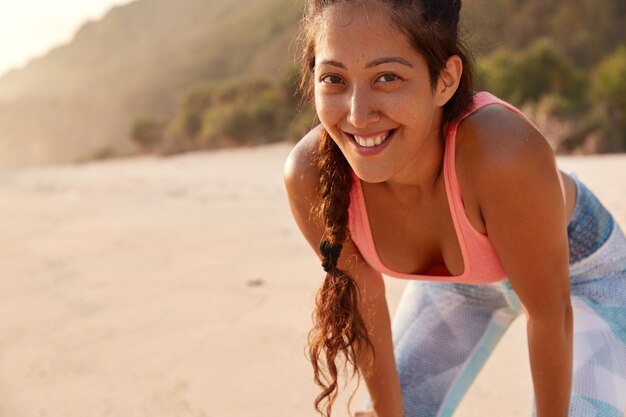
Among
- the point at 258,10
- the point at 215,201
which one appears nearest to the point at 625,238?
the point at 215,201

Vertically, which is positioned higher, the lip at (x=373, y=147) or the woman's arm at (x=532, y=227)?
the lip at (x=373, y=147)

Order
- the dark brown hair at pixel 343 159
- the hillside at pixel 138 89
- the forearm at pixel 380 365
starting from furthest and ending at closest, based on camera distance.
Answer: the hillside at pixel 138 89, the forearm at pixel 380 365, the dark brown hair at pixel 343 159

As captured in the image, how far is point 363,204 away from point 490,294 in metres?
0.50

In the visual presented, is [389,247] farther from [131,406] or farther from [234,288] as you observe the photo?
[234,288]

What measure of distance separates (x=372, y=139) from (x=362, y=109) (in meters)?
0.07

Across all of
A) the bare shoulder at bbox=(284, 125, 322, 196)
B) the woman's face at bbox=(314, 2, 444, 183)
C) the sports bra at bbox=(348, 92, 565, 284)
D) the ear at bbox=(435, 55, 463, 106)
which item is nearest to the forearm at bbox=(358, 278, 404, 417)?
the sports bra at bbox=(348, 92, 565, 284)

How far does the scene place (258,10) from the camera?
44.4 metres

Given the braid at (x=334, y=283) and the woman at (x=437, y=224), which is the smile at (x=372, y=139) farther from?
the braid at (x=334, y=283)

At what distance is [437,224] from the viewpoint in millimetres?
1626

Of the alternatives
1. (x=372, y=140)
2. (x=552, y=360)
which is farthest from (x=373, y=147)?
(x=552, y=360)

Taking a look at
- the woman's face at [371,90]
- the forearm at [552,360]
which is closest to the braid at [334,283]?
the woman's face at [371,90]

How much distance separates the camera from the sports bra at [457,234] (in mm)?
1465

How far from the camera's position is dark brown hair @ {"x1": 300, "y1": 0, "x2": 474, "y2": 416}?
4.38 ft

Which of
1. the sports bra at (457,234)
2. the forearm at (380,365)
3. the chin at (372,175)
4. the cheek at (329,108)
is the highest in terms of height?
the cheek at (329,108)
